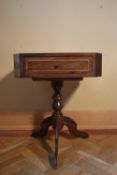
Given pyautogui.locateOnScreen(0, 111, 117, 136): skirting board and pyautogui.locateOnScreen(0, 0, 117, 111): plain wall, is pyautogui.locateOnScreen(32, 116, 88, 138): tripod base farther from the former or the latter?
pyautogui.locateOnScreen(0, 0, 117, 111): plain wall

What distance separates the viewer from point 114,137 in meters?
1.71

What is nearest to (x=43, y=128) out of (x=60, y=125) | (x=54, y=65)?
(x=60, y=125)

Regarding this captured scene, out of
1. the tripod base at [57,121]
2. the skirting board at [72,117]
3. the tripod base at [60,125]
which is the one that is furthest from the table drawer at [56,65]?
the skirting board at [72,117]

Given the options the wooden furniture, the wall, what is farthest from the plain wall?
A: the wooden furniture

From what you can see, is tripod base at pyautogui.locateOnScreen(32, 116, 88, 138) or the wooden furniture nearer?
the wooden furniture

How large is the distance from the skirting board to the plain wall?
84 millimetres

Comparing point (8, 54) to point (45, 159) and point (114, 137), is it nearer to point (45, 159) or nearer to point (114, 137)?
point (45, 159)

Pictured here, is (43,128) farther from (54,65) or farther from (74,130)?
(54,65)

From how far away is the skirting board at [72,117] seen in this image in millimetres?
1781

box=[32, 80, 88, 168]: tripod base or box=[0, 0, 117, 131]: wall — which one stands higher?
box=[0, 0, 117, 131]: wall

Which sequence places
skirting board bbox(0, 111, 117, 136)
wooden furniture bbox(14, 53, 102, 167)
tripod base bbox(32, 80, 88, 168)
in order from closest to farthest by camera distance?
wooden furniture bbox(14, 53, 102, 167) < tripod base bbox(32, 80, 88, 168) < skirting board bbox(0, 111, 117, 136)

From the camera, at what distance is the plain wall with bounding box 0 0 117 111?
1.63 m

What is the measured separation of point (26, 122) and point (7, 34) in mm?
774

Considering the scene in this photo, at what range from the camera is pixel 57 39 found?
1669 mm
